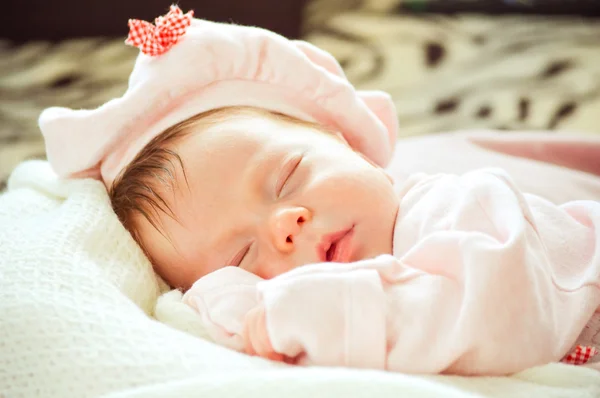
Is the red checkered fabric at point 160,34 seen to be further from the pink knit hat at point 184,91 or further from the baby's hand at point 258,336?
the baby's hand at point 258,336

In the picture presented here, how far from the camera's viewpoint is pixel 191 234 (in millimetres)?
919

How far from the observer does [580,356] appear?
2.53ft

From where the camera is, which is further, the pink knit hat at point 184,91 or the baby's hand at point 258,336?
the pink knit hat at point 184,91

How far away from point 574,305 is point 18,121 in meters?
1.50

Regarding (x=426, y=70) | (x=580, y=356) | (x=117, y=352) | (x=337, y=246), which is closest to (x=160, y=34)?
(x=337, y=246)

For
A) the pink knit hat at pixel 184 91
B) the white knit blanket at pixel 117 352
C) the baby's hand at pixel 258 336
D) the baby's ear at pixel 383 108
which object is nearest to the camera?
the white knit blanket at pixel 117 352

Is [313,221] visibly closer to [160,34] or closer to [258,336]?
[258,336]

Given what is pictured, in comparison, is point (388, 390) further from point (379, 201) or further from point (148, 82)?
point (148, 82)

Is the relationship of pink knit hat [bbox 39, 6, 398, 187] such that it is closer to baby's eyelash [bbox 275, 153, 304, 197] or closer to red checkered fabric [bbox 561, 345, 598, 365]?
baby's eyelash [bbox 275, 153, 304, 197]

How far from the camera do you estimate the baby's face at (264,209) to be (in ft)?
2.86

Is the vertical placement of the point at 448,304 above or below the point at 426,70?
above

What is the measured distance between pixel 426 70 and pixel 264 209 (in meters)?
1.45

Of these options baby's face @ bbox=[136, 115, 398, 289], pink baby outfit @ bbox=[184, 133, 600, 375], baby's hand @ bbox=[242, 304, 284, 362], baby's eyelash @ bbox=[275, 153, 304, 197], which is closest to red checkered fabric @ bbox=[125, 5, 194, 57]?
baby's face @ bbox=[136, 115, 398, 289]

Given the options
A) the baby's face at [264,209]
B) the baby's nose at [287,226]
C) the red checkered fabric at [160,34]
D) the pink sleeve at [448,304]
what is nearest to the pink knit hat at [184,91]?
the red checkered fabric at [160,34]
